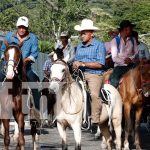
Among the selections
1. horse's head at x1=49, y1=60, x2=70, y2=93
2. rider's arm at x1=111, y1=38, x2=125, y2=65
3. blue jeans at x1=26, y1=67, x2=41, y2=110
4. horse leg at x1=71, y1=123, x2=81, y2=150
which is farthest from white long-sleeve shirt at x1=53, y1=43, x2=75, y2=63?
horse leg at x1=71, y1=123, x2=81, y2=150

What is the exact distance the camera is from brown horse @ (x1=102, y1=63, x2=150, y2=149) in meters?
14.3

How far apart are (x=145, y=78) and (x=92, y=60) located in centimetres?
249

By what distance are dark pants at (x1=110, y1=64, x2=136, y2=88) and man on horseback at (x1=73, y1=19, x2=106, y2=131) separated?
2175 mm

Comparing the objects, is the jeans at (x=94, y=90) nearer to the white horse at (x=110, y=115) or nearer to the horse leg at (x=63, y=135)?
the white horse at (x=110, y=115)

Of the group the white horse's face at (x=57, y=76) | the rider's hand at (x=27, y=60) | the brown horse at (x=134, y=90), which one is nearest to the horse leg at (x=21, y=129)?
the rider's hand at (x=27, y=60)

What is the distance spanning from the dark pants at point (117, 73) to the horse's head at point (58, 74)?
3.18 meters

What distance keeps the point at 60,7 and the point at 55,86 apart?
152 ft

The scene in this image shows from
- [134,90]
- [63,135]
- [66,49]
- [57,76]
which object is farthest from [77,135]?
[134,90]

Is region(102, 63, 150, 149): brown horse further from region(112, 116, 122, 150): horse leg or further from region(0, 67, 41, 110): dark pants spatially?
region(0, 67, 41, 110): dark pants

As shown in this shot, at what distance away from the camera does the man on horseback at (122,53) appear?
1456cm

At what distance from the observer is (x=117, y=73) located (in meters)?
14.6

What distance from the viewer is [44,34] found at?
6019 centimetres

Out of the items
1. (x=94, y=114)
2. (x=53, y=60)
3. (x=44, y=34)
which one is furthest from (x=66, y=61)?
(x=44, y=34)

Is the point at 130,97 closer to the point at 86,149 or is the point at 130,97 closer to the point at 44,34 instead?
the point at 86,149
